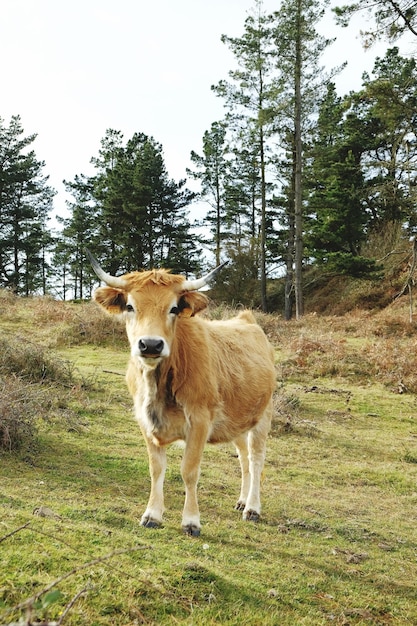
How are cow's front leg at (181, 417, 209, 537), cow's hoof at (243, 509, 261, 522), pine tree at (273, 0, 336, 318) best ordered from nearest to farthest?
1. cow's front leg at (181, 417, 209, 537)
2. cow's hoof at (243, 509, 261, 522)
3. pine tree at (273, 0, 336, 318)

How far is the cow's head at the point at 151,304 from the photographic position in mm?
4297

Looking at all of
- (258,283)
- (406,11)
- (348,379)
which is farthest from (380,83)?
(258,283)

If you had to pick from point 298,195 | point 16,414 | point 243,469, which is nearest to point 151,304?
point 243,469

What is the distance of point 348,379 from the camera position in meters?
13.2

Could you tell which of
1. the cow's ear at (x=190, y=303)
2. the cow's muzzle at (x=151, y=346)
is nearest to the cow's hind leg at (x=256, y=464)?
the cow's ear at (x=190, y=303)

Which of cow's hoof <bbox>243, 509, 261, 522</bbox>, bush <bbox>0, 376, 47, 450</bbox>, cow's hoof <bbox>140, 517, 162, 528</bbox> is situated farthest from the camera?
bush <bbox>0, 376, 47, 450</bbox>

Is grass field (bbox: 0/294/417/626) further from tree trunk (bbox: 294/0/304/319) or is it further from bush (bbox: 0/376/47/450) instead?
tree trunk (bbox: 294/0/304/319)

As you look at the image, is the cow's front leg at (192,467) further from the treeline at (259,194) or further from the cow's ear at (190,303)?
the treeline at (259,194)

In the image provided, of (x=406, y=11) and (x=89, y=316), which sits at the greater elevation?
(x=406, y=11)

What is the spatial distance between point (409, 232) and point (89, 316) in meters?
22.7

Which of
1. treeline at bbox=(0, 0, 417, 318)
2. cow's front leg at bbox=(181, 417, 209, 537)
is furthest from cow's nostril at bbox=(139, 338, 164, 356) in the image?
treeline at bbox=(0, 0, 417, 318)

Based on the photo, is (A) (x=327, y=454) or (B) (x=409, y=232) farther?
(B) (x=409, y=232)

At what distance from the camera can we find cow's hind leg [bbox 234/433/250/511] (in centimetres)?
575

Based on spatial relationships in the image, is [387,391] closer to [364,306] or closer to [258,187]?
[364,306]
